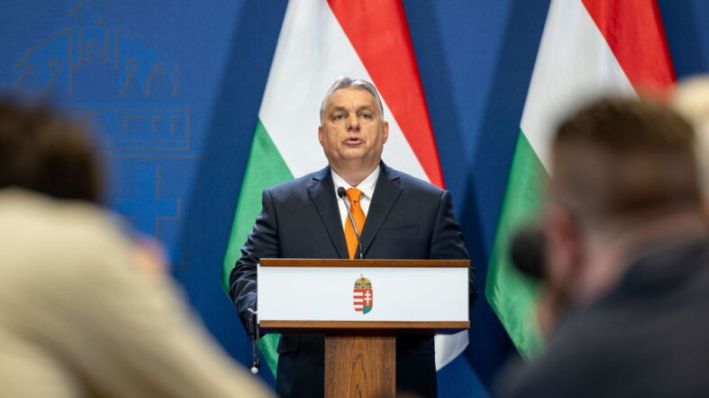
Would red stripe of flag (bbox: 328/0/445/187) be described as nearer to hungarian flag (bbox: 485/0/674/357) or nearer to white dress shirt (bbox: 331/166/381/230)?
hungarian flag (bbox: 485/0/674/357)

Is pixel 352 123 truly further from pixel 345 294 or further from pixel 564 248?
pixel 564 248

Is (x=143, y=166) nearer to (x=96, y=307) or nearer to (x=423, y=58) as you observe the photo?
(x=423, y=58)

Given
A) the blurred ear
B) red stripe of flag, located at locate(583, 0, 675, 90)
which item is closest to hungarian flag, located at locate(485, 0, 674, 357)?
red stripe of flag, located at locate(583, 0, 675, 90)

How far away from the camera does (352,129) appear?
207 inches

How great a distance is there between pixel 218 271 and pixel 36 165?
4.75 m

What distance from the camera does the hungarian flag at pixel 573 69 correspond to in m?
6.02

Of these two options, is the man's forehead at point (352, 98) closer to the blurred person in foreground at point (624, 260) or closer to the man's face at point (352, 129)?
the man's face at point (352, 129)

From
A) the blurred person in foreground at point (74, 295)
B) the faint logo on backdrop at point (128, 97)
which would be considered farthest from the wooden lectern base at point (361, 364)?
the blurred person in foreground at point (74, 295)

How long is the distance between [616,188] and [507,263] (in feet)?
14.9

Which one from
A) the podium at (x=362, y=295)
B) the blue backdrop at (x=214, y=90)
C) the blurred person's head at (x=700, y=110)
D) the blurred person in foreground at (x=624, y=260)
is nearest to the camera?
the blurred person in foreground at (x=624, y=260)

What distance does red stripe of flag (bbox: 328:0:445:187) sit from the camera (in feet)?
19.7

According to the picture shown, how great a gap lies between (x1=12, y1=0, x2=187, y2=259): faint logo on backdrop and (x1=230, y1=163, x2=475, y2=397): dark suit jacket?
1.33 metres

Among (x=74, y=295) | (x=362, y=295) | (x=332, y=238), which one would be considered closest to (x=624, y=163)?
(x=74, y=295)

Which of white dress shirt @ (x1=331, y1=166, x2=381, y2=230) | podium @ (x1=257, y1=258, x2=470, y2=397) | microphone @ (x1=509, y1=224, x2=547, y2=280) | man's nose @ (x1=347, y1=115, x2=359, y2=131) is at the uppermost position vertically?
man's nose @ (x1=347, y1=115, x2=359, y2=131)
